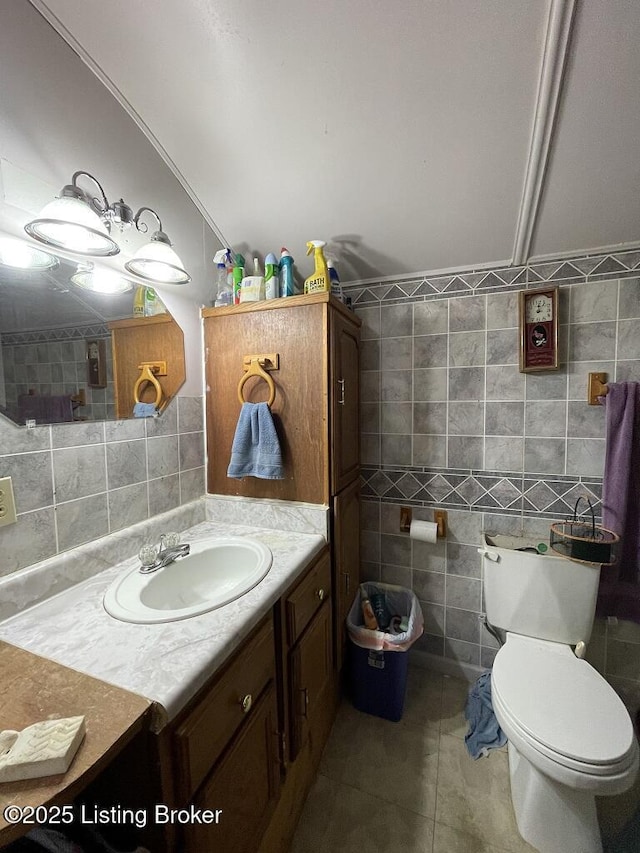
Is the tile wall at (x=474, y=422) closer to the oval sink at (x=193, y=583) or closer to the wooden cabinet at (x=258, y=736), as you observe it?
the wooden cabinet at (x=258, y=736)

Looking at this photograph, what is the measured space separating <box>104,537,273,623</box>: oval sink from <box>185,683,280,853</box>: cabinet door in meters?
0.29

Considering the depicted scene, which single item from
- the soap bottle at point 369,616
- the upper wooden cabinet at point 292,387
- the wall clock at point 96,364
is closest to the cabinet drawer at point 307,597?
the upper wooden cabinet at point 292,387

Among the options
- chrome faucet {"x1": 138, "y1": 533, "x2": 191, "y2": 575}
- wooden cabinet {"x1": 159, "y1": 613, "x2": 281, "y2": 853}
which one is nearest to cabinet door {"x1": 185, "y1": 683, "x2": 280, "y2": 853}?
wooden cabinet {"x1": 159, "y1": 613, "x2": 281, "y2": 853}

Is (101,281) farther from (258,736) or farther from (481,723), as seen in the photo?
(481,723)

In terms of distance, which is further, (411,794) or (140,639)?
(411,794)

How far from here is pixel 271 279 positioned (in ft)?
4.29

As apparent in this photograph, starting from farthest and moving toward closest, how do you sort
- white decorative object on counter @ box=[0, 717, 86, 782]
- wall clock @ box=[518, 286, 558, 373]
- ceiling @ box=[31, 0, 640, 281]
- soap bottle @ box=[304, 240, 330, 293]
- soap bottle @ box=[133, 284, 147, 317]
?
1. wall clock @ box=[518, 286, 558, 373]
2. soap bottle @ box=[304, 240, 330, 293]
3. soap bottle @ box=[133, 284, 147, 317]
4. ceiling @ box=[31, 0, 640, 281]
5. white decorative object on counter @ box=[0, 717, 86, 782]

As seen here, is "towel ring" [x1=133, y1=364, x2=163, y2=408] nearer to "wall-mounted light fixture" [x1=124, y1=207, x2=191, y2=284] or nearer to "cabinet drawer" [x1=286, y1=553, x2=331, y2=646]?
"wall-mounted light fixture" [x1=124, y1=207, x2=191, y2=284]

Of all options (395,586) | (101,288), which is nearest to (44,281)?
(101,288)

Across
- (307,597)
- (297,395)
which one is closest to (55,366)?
(297,395)

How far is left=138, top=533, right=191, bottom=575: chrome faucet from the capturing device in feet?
3.28

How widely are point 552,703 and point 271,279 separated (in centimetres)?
175

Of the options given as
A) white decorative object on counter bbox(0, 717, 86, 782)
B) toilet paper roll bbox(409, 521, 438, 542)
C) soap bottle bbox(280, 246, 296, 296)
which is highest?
soap bottle bbox(280, 246, 296, 296)

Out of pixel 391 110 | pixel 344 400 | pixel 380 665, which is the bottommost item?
pixel 380 665
